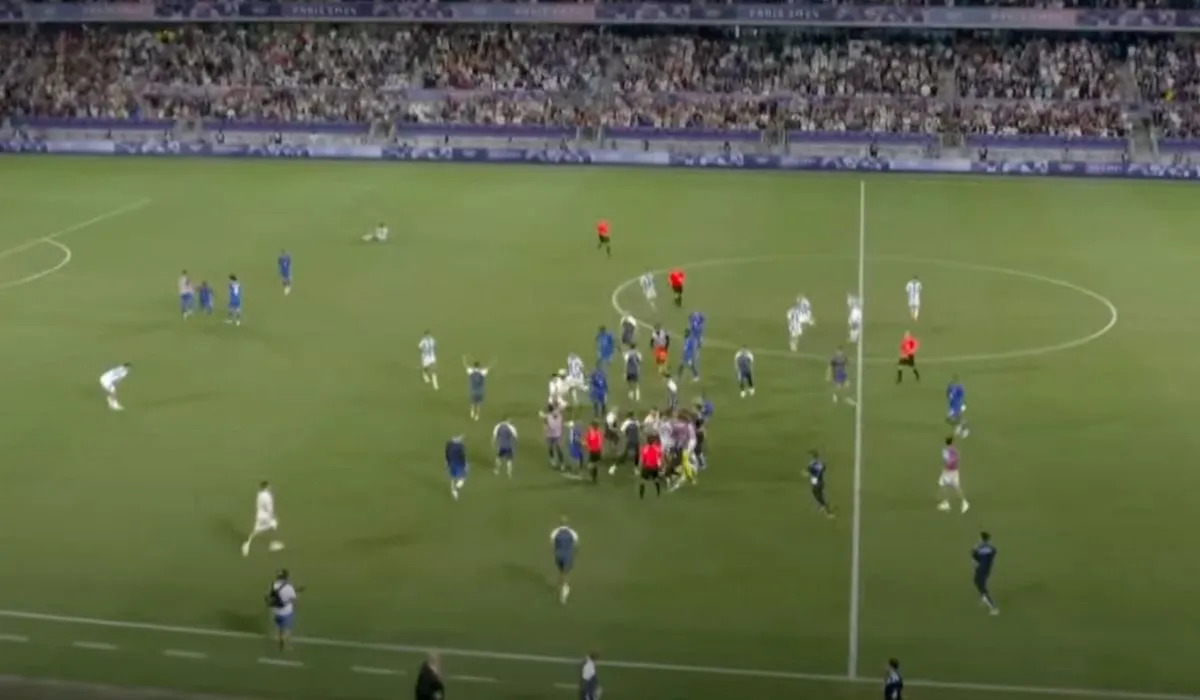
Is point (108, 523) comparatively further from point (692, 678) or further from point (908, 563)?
point (908, 563)

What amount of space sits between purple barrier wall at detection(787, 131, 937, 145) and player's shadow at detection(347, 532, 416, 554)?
41983 mm

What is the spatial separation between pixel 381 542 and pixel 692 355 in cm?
974

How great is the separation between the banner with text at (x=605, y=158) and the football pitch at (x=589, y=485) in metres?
12.1

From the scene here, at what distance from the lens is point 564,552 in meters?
20.4

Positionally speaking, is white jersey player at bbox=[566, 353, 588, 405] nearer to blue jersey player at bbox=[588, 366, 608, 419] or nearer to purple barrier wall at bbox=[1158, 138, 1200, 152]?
blue jersey player at bbox=[588, 366, 608, 419]

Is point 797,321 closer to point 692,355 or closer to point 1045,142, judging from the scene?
point 692,355

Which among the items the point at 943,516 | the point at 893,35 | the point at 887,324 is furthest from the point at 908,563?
the point at 893,35

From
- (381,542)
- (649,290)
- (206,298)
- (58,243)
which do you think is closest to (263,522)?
(381,542)

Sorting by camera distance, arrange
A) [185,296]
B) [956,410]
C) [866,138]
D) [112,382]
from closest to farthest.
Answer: [956,410], [112,382], [185,296], [866,138]

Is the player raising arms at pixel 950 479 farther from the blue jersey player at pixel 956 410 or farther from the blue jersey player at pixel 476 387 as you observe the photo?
the blue jersey player at pixel 476 387

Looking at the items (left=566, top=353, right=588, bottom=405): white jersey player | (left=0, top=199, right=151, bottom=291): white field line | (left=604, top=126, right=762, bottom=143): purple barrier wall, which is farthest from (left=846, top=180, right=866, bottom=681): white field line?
(left=604, top=126, right=762, bottom=143): purple barrier wall

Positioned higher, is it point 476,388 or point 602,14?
point 602,14

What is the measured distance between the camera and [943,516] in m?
23.5

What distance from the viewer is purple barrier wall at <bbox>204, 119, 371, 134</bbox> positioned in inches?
2562
